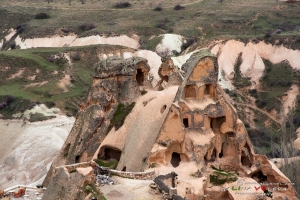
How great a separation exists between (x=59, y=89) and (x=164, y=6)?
4708 centimetres

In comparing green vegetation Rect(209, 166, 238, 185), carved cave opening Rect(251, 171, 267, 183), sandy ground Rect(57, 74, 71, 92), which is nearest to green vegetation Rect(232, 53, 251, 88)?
sandy ground Rect(57, 74, 71, 92)

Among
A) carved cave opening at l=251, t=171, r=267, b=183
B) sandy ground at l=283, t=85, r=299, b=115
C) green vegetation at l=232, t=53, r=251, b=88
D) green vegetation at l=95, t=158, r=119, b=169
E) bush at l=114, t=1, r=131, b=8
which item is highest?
bush at l=114, t=1, r=131, b=8

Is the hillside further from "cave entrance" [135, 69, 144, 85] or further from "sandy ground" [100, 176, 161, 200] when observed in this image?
"sandy ground" [100, 176, 161, 200]

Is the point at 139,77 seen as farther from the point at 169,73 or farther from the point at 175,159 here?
the point at 175,159

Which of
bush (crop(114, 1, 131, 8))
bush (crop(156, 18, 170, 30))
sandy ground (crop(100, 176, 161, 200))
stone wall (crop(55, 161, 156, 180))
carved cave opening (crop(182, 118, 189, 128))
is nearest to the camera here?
sandy ground (crop(100, 176, 161, 200))

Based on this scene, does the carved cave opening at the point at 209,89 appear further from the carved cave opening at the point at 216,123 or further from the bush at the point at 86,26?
the bush at the point at 86,26

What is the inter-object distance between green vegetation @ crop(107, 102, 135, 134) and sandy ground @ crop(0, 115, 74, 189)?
39.6 feet

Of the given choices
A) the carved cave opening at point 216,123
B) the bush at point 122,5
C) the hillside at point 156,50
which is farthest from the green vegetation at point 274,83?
the bush at point 122,5

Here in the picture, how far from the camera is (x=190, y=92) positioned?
2720 cm

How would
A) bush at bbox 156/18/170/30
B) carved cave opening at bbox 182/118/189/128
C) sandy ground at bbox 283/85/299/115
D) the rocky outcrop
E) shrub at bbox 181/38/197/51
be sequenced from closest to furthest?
carved cave opening at bbox 182/118/189/128 < the rocky outcrop < sandy ground at bbox 283/85/299/115 < shrub at bbox 181/38/197/51 < bush at bbox 156/18/170/30

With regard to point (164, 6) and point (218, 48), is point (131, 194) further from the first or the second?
point (164, 6)

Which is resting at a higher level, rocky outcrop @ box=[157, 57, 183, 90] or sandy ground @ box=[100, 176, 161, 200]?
rocky outcrop @ box=[157, 57, 183, 90]

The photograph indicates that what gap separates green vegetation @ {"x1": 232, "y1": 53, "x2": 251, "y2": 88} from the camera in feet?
233

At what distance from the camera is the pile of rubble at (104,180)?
68.0 ft
